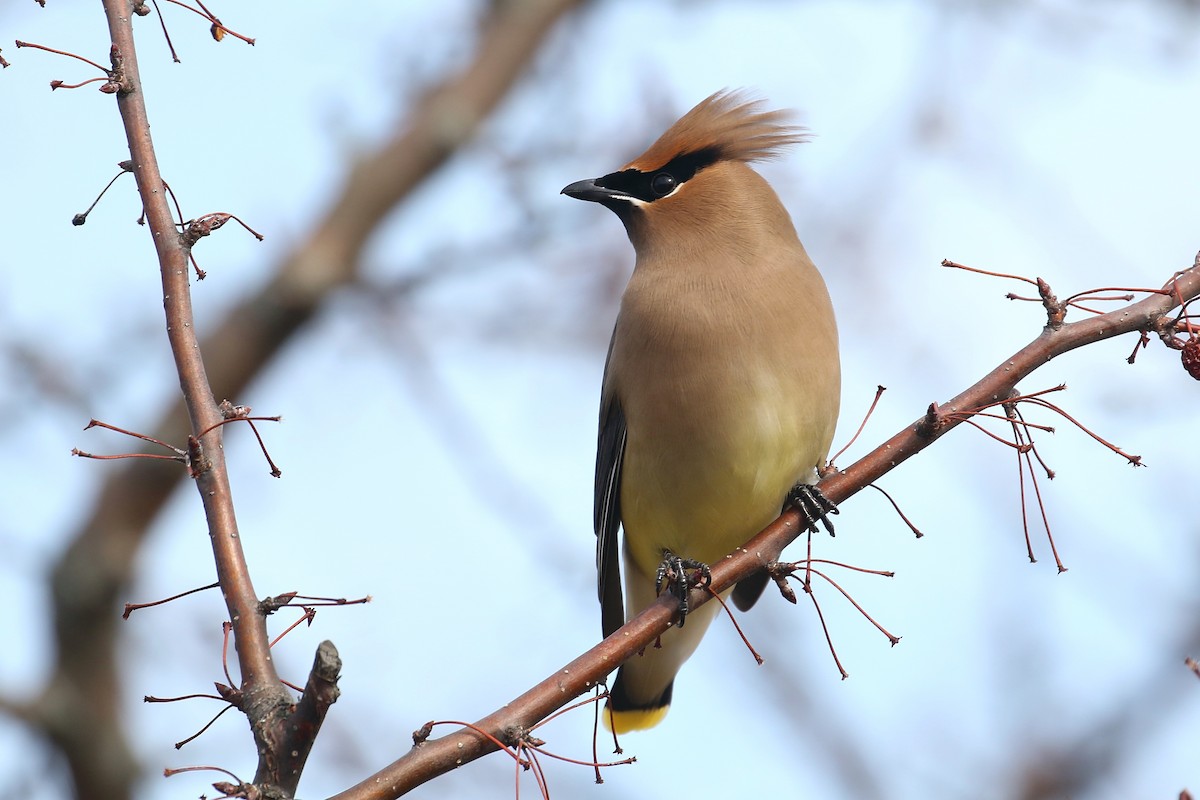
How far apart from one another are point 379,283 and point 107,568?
7.44ft

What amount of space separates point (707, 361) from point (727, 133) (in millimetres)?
1051

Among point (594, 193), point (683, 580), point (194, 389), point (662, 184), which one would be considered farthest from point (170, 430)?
point (194, 389)

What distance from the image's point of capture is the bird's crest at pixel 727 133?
4.93m

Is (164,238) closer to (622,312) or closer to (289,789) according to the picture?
(289,789)

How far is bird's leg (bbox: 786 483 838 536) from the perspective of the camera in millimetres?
3908

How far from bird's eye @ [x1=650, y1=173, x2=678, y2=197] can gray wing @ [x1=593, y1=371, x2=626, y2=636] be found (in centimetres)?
66

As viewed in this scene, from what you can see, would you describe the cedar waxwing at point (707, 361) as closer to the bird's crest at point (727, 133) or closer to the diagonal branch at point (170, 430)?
the bird's crest at point (727, 133)

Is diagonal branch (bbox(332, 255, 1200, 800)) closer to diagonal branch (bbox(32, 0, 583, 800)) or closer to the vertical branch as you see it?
the vertical branch

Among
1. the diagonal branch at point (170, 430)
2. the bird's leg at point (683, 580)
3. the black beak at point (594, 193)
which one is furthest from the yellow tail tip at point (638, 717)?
the diagonal branch at point (170, 430)

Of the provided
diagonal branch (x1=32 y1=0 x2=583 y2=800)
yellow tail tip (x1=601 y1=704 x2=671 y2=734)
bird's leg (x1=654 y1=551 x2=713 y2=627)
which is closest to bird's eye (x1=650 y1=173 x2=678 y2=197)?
bird's leg (x1=654 y1=551 x2=713 y2=627)

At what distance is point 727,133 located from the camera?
4945 millimetres

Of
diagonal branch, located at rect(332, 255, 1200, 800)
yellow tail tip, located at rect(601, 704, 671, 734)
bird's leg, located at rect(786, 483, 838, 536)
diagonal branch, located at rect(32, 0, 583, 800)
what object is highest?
diagonal branch, located at rect(32, 0, 583, 800)

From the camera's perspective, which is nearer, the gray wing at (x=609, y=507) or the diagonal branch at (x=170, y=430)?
the gray wing at (x=609, y=507)

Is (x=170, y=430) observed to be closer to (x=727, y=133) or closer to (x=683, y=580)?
(x=727, y=133)
